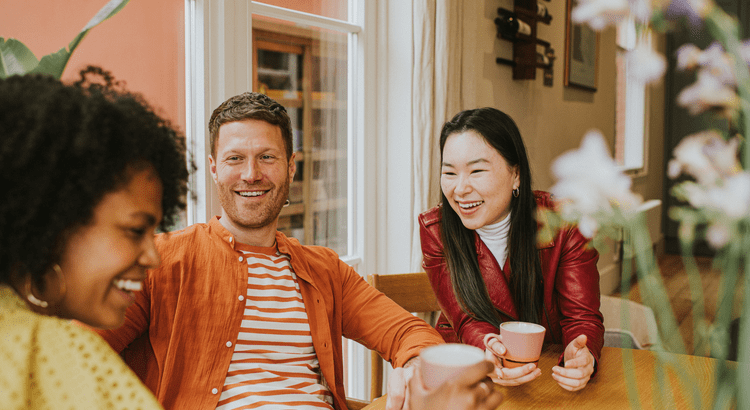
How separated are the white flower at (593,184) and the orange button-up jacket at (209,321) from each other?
2.85 ft

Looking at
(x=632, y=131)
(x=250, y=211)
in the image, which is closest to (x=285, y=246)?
(x=250, y=211)

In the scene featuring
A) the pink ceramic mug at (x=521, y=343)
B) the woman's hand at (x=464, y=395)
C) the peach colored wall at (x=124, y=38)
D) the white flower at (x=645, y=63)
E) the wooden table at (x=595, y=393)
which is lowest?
the wooden table at (x=595, y=393)

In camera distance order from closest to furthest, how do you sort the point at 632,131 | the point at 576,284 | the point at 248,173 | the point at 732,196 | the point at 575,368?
the point at 732,196 → the point at 575,368 → the point at 248,173 → the point at 576,284 → the point at 632,131

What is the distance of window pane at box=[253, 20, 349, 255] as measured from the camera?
2.02 m

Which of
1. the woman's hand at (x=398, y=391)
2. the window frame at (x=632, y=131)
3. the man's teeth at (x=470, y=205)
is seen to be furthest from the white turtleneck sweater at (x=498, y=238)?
the window frame at (x=632, y=131)

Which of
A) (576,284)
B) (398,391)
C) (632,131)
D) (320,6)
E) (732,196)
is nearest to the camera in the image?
(732,196)

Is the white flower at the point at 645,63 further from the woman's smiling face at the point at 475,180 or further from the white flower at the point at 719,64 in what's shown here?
the woman's smiling face at the point at 475,180

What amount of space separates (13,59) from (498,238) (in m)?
1.22

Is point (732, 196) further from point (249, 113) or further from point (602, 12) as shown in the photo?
point (249, 113)

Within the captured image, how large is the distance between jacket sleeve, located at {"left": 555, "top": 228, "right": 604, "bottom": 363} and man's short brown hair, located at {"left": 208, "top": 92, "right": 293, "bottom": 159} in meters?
0.80

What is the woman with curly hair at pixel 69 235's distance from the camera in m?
0.57

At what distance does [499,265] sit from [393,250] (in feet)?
2.99

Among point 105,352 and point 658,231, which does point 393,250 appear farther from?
point 658,231

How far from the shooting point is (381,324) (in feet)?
4.65
